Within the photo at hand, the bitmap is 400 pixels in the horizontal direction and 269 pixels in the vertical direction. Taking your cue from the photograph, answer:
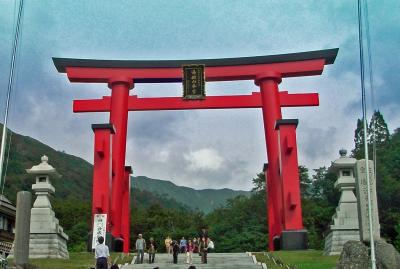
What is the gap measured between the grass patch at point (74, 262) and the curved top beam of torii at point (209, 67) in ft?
25.8

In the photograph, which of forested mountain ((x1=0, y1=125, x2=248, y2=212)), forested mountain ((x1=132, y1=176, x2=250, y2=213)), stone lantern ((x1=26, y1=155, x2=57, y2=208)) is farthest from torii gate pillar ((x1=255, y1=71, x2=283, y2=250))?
forested mountain ((x1=132, y1=176, x2=250, y2=213))

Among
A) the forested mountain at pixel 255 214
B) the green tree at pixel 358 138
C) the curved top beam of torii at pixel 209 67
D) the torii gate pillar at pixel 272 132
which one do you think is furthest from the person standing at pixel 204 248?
the green tree at pixel 358 138

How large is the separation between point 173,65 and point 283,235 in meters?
8.51

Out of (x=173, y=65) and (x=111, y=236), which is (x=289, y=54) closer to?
(x=173, y=65)

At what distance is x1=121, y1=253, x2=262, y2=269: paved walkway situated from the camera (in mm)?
16016

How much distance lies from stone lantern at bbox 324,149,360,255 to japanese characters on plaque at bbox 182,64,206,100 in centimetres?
652

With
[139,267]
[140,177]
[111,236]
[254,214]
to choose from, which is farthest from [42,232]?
[140,177]

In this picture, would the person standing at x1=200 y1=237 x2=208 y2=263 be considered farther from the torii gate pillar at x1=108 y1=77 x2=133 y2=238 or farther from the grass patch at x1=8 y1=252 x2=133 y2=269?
the torii gate pillar at x1=108 y1=77 x2=133 y2=238

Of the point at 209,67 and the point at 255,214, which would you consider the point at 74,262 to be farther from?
the point at 255,214

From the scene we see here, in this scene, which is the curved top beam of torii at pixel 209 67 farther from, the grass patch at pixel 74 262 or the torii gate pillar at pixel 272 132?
the grass patch at pixel 74 262

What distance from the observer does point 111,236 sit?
20547 mm

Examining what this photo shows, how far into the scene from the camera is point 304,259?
1681cm

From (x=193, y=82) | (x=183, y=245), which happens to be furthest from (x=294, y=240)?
(x=193, y=82)

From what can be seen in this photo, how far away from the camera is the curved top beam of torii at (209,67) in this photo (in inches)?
915
